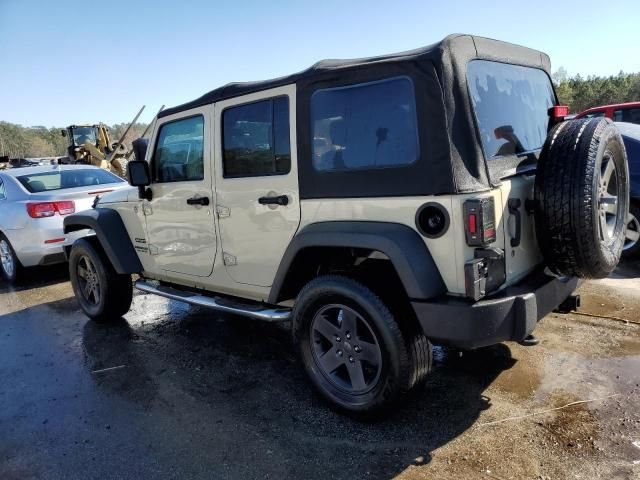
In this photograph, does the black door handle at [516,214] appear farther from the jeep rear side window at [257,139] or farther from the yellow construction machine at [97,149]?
the yellow construction machine at [97,149]

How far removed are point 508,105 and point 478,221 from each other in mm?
1035

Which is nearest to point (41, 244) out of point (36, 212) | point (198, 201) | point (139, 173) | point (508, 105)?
point (36, 212)

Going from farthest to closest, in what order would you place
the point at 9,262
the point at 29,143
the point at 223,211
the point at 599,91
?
the point at 29,143 < the point at 599,91 < the point at 9,262 < the point at 223,211

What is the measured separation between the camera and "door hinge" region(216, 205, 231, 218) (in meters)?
3.48

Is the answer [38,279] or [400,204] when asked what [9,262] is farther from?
[400,204]

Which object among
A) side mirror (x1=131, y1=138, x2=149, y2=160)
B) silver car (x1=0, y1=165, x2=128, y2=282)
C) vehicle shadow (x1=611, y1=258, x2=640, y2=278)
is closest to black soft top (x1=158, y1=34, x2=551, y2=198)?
side mirror (x1=131, y1=138, x2=149, y2=160)

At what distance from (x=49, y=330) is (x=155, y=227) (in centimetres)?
180

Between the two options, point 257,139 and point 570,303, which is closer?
point 570,303

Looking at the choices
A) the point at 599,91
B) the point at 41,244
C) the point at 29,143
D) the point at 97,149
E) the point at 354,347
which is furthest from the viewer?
the point at 29,143

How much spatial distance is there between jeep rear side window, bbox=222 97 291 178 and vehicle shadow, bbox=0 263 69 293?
464 centimetres

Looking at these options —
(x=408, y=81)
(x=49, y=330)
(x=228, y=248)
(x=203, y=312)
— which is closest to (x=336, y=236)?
(x=408, y=81)

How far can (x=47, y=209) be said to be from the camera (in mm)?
6242

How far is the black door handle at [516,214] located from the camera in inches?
102

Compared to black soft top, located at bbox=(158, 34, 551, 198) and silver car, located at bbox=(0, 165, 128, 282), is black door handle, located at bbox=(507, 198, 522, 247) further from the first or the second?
silver car, located at bbox=(0, 165, 128, 282)
